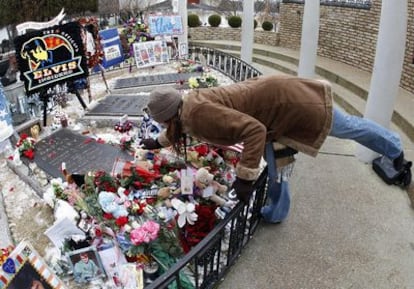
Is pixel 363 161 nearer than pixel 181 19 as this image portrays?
Yes

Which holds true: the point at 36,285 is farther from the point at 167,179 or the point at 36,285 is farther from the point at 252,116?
the point at 252,116

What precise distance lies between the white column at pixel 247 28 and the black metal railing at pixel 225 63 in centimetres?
63

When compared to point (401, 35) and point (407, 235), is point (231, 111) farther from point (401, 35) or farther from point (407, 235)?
point (401, 35)

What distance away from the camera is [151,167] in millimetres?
3477

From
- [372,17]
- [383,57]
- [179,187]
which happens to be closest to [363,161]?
[383,57]

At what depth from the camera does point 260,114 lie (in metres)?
2.67

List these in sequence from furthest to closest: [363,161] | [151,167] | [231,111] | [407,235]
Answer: [363,161] < [151,167] < [407,235] < [231,111]

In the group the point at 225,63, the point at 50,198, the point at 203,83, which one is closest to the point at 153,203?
the point at 50,198

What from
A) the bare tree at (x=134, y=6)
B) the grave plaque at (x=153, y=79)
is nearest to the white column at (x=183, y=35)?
the grave plaque at (x=153, y=79)

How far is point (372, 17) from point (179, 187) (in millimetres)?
6408

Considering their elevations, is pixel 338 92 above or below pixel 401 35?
below

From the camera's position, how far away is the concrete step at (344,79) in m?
5.14

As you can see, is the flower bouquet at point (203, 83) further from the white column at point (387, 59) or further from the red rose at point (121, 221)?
the red rose at point (121, 221)

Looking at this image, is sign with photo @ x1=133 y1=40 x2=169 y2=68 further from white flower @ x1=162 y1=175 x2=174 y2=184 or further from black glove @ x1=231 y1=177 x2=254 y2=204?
black glove @ x1=231 y1=177 x2=254 y2=204
